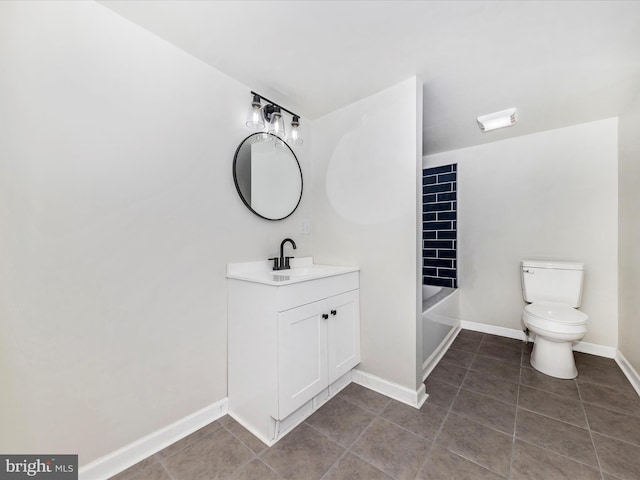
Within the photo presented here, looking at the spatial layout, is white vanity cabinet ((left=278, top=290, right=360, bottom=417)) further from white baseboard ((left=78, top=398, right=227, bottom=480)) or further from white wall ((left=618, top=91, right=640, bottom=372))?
white wall ((left=618, top=91, right=640, bottom=372))

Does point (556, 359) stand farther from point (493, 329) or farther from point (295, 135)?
point (295, 135)

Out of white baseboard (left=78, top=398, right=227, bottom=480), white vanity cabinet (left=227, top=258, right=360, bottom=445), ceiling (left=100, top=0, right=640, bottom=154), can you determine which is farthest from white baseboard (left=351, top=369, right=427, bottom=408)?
ceiling (left=100, top=0, right=640, bottom=154)

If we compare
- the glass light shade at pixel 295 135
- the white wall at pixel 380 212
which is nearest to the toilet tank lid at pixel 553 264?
the white wall at pixel 380 212

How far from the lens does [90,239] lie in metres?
1.12

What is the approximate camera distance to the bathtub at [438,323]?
6.42 ft

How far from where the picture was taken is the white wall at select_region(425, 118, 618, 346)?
2.21m

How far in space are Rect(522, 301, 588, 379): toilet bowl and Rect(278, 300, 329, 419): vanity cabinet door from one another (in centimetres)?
172

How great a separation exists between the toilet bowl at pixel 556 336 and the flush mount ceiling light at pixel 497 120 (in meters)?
1.63

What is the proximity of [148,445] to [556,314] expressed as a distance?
2.83 metres

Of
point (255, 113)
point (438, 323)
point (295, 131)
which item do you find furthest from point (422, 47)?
point (438, 323)

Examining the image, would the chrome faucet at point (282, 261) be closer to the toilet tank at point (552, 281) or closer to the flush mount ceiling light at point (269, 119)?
the flush mount ceiling light at point (269, 119)

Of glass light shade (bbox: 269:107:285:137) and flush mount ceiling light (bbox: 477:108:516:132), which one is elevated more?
flush mount ceiling light (bbox: 477:108:516:132)

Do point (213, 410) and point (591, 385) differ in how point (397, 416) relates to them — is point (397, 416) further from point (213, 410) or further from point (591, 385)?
point (591, 385)

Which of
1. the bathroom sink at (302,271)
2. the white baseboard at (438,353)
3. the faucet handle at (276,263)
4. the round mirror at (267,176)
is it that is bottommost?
the white baseboard at (438,353)
